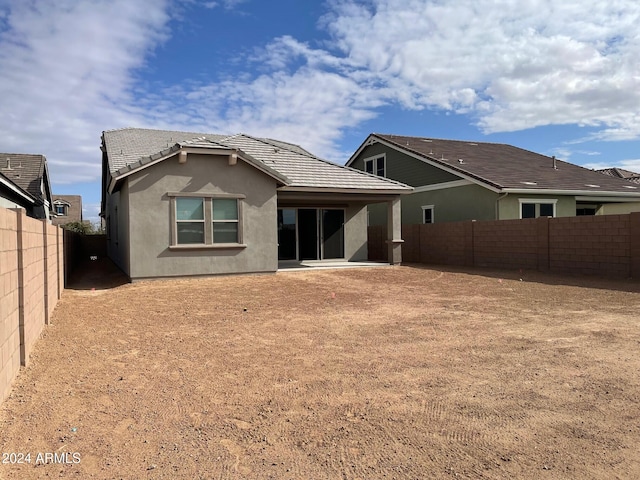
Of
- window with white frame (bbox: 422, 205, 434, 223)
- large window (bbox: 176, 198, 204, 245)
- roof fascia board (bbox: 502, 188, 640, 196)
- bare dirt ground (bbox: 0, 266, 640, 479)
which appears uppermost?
roof fascia board (bbox: 502, 188, 640, 196)

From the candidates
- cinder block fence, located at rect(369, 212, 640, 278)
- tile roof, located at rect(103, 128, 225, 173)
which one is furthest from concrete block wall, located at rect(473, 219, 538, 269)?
tile roof, located at rect(103, 128, 225, 173)

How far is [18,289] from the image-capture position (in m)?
4.82

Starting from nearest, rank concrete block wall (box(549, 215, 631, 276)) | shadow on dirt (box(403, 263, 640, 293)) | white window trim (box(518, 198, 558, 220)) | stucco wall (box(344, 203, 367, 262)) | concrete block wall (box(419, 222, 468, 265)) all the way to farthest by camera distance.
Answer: shadow on dirt (box(403, 263, 640, 293)) < concrete block wall (box(549, 215, 631, 276)) < concrete block wall (box(419, 222, 468, 265)) < stucco wall (box(344, 203, 367, 262)) < white window trim (box(518, 198, 558, 220))

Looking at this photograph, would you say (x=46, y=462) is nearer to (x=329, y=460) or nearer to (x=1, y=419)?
(x=1, y=419)

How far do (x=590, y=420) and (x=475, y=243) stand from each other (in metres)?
13.8

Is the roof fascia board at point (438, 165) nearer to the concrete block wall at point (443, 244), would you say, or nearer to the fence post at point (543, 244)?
the concrete block wall at point (443, 244)

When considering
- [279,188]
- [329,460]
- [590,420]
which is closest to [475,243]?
[279,188]

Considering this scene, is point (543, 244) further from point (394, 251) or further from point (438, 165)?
point (438, 165)

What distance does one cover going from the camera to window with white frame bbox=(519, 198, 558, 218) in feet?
65.1

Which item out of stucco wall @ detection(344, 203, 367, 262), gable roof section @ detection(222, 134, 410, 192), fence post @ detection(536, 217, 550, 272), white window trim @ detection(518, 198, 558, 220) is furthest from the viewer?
white window trim @ detection(518, 198, 558, 220)

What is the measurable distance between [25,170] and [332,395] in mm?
26162

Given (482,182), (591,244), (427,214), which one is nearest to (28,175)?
(427,214)

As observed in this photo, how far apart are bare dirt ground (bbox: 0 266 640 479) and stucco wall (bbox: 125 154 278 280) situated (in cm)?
438

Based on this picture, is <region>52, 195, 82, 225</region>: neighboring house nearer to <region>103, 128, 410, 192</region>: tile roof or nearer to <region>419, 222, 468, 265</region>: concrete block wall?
<region>103, 128, 410, 192</region>: tile roof
